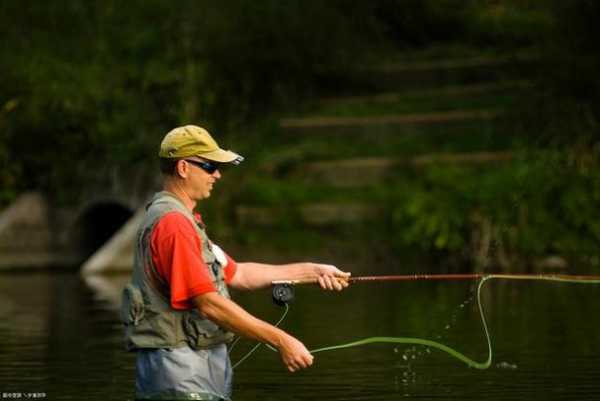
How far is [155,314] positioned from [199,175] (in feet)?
2.10

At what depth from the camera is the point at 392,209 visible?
22656 millimetres

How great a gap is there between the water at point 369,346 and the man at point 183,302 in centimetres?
306

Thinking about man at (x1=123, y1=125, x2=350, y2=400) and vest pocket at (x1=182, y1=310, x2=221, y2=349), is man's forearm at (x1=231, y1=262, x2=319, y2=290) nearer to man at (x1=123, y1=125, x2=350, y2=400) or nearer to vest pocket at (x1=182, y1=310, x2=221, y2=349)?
man at (x1=123, y1=125, x2=350, y2=400)

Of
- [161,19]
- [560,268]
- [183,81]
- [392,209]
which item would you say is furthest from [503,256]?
[161,19]

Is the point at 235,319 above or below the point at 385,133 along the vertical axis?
above

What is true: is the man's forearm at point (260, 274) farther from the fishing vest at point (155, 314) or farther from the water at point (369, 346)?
the water at point (369, 346)

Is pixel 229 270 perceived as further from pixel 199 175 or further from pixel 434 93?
pixel 434 93

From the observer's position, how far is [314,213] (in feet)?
76.1

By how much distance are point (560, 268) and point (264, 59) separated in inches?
324

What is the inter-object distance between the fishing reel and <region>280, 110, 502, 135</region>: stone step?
17.5m

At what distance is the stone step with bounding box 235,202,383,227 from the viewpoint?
75.0ft

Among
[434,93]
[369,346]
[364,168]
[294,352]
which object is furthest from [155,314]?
[434,93]

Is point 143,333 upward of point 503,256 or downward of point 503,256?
upward

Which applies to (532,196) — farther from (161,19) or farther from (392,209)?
(161,19)
